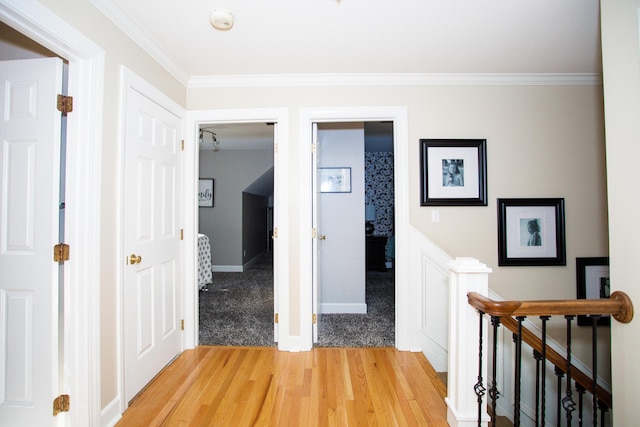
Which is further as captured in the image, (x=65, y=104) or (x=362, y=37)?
(x=362, y=37)

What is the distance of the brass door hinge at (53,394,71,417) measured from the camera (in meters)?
1.47

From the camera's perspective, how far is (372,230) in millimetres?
6387

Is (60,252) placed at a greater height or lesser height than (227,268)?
greater

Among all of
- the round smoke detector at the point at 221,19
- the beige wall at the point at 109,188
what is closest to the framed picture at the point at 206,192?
the beige wall at the point at 109,188

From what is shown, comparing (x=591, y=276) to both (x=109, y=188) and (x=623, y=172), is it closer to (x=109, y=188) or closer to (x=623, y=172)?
(x=623, y=172)

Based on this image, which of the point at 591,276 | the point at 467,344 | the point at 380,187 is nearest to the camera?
the point at 467,344

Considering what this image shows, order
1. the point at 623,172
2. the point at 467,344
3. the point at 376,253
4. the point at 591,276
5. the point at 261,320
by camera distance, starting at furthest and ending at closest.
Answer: the point at 376,253 < the point at 261,320 < the point at 591,276 < the point at 467,344 < the point at 623,172

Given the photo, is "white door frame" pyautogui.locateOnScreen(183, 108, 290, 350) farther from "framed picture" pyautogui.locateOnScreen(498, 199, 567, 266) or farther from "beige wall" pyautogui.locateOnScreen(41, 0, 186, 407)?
"framed picture" pyautogui.locateOnScreen(498, 199, 567, 266)

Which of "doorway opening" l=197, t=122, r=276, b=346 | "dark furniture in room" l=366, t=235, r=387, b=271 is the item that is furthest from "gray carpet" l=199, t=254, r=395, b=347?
"dark furniture in room" l=366, t=235, r=387, b=271

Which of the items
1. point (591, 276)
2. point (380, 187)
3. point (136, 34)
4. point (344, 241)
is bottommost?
point (591, 276)

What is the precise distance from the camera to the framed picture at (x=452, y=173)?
2479 mm

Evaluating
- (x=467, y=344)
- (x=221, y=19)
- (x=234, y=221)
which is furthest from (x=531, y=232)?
(x=234, y=221)

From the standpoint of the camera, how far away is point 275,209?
2.48 metres

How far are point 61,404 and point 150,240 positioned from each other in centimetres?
99
